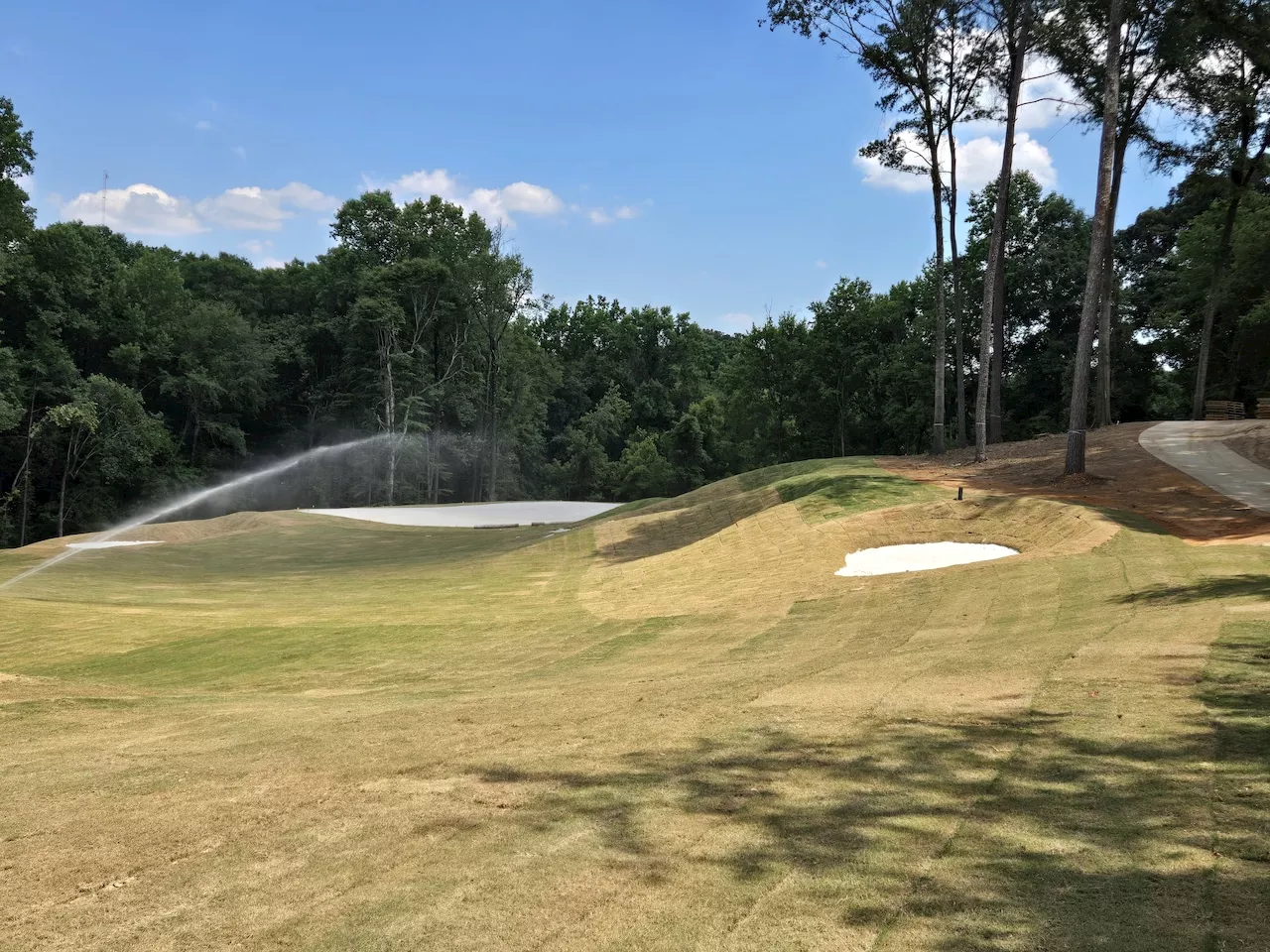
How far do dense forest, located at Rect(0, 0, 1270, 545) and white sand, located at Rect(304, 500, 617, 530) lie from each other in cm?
1395

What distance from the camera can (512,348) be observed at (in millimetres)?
58219

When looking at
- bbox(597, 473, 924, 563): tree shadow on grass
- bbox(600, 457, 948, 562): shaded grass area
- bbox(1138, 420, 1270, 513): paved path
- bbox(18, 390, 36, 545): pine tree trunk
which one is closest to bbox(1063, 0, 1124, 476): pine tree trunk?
bbox(1138, 420, 1270, 513): paved path

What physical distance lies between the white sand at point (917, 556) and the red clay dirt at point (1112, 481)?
254cm

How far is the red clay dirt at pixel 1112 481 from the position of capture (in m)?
12.5

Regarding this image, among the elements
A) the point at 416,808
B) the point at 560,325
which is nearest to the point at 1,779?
the point at 416,808

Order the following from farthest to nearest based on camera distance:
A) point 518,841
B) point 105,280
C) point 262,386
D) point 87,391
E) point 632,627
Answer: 1. point 262,386
2. point 105,280
3. point 87,391
4. point 632,627
5. point 518,841

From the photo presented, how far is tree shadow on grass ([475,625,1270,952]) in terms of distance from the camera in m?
2.78

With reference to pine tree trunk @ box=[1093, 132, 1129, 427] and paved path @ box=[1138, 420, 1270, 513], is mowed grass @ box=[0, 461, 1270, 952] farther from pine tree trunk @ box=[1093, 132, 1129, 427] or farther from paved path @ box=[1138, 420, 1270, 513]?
pine tree trunk @ box=[1093, 132, 1129, 427]

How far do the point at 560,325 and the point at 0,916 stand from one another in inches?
3093

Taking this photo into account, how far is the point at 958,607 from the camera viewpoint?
9.73 metres

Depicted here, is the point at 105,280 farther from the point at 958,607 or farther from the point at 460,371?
the point at 958,607

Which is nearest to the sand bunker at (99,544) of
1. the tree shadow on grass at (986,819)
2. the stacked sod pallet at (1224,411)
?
the tree shadow on grass at (986,819)

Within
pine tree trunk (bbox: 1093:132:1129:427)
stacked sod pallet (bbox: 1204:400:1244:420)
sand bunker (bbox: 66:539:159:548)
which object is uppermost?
pine tree trunk (bbox: 1093:132:1129:427)

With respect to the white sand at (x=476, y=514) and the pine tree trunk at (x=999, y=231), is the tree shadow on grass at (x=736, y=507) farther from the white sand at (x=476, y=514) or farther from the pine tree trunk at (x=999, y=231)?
the white sand at (x=476, y=514)
